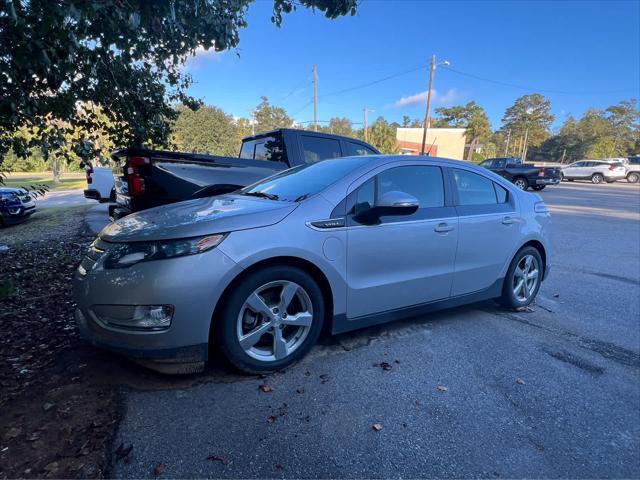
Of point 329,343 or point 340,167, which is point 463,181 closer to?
point 340,167

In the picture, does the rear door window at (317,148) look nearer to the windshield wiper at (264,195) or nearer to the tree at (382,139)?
the windshield wiper at (264,195)

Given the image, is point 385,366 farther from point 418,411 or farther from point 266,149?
point 266,149

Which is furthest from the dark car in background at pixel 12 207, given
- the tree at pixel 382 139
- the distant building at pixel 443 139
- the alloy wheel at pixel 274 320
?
the distant building at pixel 443 139

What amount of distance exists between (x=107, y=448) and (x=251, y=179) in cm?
397

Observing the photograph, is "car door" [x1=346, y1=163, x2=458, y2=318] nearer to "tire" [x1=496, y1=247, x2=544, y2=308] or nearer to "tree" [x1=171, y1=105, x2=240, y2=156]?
"tire" [x1=496, y1=247, x2=544, y2=308]

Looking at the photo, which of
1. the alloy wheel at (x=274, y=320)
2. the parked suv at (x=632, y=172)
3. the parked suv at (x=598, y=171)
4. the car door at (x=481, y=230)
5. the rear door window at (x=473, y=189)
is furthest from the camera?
the parked suv at (x=632, y=172)

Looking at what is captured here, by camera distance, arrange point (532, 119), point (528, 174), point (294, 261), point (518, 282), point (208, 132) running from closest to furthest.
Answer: point (294, 261) < point (518, 282) < point (528, 174) < point (208, 132) < point (532, 119)

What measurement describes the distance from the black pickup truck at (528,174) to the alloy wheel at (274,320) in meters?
21.0

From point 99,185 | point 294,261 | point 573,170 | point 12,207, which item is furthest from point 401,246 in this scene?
point 573,170

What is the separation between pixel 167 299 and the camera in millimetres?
2217

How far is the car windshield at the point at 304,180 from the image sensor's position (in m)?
3.01

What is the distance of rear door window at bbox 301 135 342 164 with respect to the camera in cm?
602

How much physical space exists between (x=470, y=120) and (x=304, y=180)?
288 ft

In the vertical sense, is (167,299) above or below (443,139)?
below
